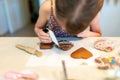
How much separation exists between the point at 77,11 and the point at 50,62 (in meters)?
0.39

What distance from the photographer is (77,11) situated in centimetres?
64

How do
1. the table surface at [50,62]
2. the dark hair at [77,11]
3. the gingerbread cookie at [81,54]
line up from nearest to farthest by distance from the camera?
the dark hair at [77,11] < the table surface at [50,62] < the gingerbread cookie at [81,54]

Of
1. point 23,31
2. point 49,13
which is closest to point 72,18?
point 49,13

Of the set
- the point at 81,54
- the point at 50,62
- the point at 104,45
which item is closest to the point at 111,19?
the point at 104,45

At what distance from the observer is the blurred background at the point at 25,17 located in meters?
2.13

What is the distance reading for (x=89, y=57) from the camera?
99cm

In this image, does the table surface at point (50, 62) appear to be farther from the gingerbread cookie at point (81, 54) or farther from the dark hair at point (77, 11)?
the dark hair at point (77, 11)

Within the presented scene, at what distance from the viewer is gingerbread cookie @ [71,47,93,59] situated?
38.9 inches

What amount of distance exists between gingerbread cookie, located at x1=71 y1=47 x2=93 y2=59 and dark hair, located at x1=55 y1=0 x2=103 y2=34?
32 centimetres

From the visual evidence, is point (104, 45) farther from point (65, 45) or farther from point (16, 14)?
point (16, 14)

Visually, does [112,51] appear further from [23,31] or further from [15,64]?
[23,31]

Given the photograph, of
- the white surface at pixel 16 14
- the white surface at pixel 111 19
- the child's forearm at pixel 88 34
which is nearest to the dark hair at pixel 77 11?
the child's forearm at pixel 88 34

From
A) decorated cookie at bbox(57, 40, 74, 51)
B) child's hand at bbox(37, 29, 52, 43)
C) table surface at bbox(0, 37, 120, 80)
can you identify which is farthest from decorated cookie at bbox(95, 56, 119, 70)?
child's hand at bbox(37, 29, 52, 43)

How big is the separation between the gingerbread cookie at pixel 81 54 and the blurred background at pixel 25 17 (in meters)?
1.21
